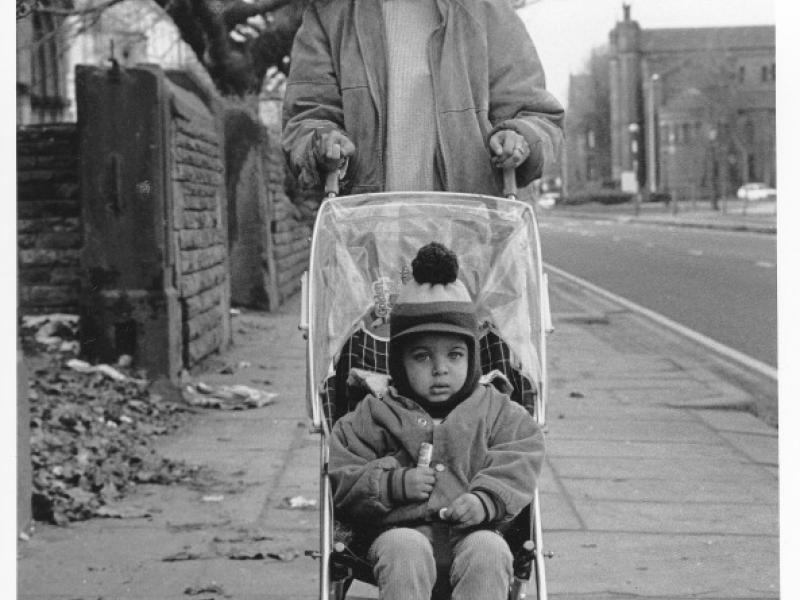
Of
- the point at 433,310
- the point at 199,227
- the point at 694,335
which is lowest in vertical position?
the point at 694,335

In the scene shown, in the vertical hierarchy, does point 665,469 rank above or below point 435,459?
below

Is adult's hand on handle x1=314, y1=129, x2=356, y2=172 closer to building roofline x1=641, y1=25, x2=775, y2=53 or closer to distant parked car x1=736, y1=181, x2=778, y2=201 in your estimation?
distant parked car x1=736, y1=181, x2=778, y2=201

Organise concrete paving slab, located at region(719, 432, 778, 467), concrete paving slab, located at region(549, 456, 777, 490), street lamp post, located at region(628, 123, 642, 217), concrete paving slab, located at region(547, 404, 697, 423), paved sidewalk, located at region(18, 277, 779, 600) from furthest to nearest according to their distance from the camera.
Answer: street lamp post, located at region(628, 123, 642, 217) < concrete paving slab, located at region(547, 404, 697, 423) < concrete paving slab, located at region(719, 432, 778, 467) < concrete paving slab, located at region(549, 456, 777, 490) < paved sidewalk, located at region(18, 277, 779, 600)

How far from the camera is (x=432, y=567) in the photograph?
3393 millimetres

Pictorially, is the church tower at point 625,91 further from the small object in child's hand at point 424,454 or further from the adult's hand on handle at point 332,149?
the small object in child's hand at point 424,454

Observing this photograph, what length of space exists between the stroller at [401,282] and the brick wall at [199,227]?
5.70 metres

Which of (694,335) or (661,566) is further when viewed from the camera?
(694,335)

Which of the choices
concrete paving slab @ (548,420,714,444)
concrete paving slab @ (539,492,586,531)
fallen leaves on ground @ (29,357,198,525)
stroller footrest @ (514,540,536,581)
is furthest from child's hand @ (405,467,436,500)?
concrete paving slab @ (548,420,714,444)

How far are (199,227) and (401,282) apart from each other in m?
6.83

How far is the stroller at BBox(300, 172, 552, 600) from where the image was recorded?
392cm

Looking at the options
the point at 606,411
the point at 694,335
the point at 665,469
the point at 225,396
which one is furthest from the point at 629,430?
the point at 694,335

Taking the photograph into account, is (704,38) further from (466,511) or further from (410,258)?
(466,511)

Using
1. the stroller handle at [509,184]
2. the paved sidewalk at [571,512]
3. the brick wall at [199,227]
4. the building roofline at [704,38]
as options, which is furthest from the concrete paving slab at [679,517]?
the building roofline at [704,38]
